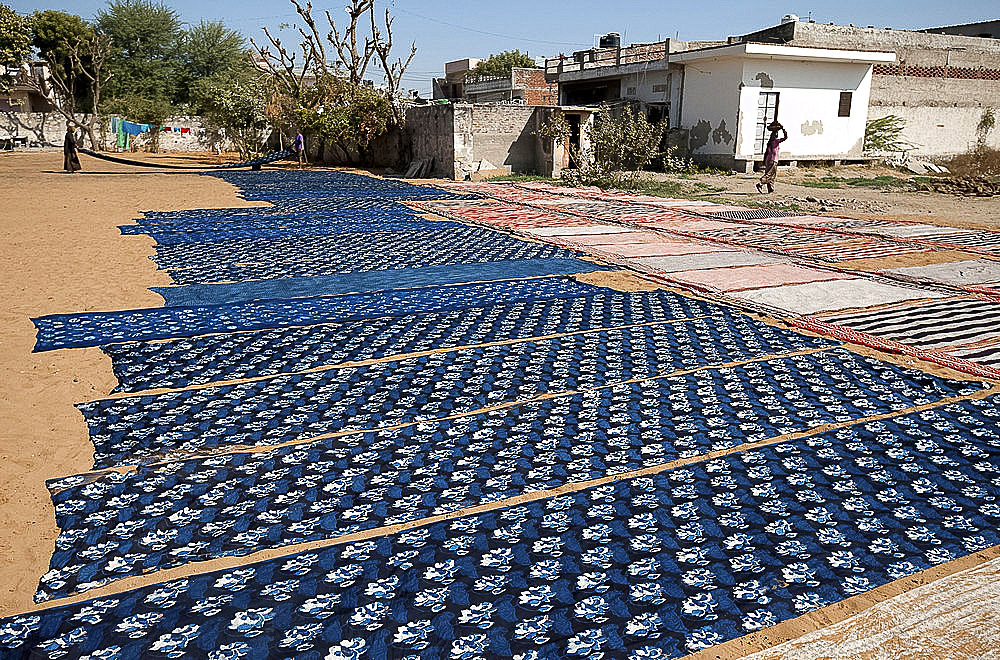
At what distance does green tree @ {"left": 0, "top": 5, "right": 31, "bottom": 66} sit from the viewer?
3256cm

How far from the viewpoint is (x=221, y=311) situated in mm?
5895

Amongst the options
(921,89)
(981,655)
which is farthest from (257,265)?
(921,89)

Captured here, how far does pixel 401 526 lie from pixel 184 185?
1713 centimetres

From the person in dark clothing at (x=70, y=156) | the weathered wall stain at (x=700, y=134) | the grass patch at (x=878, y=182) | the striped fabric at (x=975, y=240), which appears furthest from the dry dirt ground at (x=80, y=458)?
the weathered wall stain at (x=700, y=134)

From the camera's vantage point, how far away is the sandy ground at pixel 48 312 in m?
2.97

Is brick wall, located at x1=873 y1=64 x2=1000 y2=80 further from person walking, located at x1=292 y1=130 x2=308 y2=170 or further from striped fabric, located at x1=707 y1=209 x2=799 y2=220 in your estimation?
person walking, located at x1=292 y1=130 x2=308 y2=170

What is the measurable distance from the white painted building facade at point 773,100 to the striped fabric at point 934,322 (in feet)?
44.8

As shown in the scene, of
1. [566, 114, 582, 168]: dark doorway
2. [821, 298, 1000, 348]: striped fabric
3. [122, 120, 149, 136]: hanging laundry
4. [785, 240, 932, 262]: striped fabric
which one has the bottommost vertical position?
[821, 298, 1000, 348]: striped fabric

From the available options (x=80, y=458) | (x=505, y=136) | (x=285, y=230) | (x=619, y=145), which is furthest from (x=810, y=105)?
(x=80, y=458)

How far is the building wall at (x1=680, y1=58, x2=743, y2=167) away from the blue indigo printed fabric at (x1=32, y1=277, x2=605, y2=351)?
46.1 ft

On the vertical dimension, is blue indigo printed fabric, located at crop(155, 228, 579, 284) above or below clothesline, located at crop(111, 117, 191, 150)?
below

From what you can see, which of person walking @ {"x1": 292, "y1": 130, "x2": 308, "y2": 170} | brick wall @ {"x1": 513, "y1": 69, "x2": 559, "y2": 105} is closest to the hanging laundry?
person walking @ {"x1": 292, "y1": 130, "x2": 308, "y2": 170}

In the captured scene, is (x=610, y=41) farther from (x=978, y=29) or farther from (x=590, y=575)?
(x=590, y=575)

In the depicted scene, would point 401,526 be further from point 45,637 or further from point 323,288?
point 323,288
